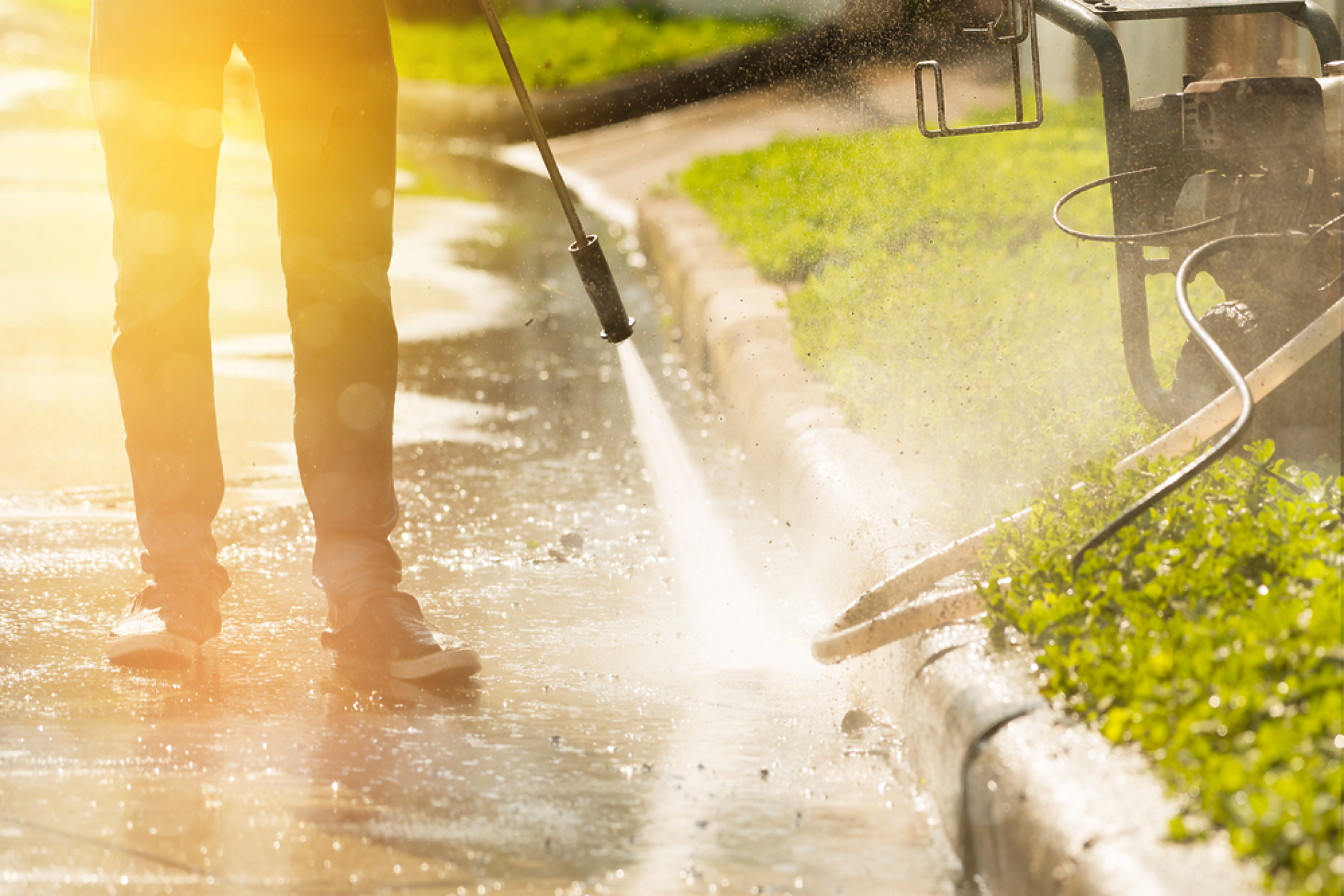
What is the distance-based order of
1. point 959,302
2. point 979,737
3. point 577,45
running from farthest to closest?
point 577,45, point 959,302, point 979,737

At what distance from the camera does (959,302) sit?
5305mm

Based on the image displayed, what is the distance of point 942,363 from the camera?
15.2ft

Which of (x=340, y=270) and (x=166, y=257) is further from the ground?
(x=166, y=257)

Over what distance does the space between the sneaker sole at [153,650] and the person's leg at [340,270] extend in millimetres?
282

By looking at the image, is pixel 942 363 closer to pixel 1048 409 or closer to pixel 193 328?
pixel 1048 409

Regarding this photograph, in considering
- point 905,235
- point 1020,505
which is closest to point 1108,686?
point 1020,505

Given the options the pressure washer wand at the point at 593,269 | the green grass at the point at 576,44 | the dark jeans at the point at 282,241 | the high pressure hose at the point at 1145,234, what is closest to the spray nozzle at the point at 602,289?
the pressure washer wand at the point at 593,269

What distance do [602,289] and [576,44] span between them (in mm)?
20637

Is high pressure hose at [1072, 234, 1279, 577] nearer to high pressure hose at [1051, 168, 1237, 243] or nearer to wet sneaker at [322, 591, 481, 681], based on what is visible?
high pressure hose at [1051, 168, 1237, 243]

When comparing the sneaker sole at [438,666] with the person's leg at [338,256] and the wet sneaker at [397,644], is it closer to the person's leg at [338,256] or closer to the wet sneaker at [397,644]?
the wet sneaker at [397,644]

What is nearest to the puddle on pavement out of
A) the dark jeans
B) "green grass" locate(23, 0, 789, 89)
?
the dark jeans

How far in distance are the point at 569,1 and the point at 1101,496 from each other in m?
27.5

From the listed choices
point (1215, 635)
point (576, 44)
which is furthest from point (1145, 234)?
point (576, 44)

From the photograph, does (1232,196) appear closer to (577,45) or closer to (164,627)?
(164,627)
